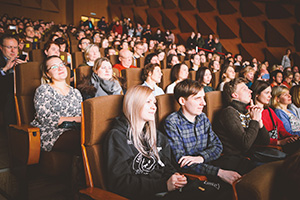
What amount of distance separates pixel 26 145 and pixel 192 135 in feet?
1.72

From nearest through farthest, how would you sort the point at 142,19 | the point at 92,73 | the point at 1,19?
the point at 92,73 → the point at 1,19 → the point at 142,19

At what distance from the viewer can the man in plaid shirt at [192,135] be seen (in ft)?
2.11

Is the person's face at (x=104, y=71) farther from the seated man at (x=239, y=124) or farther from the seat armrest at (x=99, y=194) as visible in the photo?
the seat armrest at (x=99, y=194)

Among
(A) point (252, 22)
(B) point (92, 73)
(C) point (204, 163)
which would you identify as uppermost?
(A) point (252, 22)

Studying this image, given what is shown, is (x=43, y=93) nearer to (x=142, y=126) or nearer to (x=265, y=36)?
(x=142, y=126)

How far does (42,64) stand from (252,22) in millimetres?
3784

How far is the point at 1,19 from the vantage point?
3.28 meters

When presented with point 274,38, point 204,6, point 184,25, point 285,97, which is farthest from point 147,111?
point 184,25

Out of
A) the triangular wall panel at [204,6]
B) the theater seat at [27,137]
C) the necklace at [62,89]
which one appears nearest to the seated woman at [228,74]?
the necklace at [62,89]

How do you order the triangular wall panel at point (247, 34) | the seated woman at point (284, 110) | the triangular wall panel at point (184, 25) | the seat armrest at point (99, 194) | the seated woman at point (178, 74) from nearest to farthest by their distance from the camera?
the seat armrest at point (99, 194) → the seated woman at point (284, 110) → the seated woman at point (178, 74) → the triangular wall panel at point (247, 34) → the triangular wall panel at point (184, 25)

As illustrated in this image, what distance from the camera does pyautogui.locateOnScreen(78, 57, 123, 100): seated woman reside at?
103cm

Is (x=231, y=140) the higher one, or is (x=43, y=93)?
(x=43, y=93)

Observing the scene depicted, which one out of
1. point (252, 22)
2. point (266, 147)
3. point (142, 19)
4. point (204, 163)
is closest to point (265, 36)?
point (252, 22)

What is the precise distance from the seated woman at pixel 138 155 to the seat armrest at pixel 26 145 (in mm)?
359
